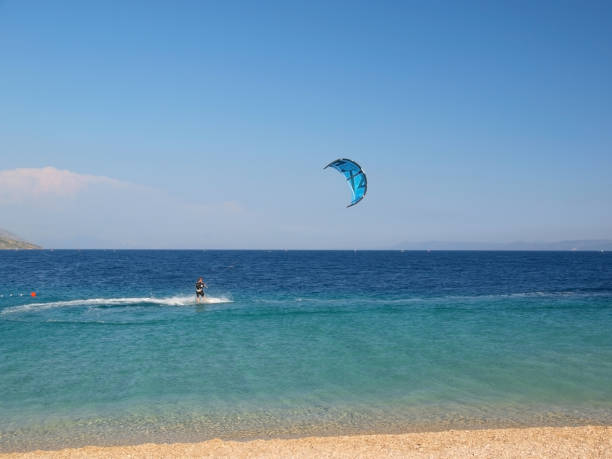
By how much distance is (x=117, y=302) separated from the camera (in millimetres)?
36219

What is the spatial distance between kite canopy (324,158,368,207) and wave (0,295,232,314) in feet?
62.2

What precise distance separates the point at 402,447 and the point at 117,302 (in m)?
30.1

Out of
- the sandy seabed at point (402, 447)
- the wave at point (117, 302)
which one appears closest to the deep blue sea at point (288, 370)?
the wave at point (117, 302)

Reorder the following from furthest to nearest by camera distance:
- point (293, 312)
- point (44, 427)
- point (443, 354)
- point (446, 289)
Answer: point (446, 289) → point (293, 312) → point (443, 354) → point (44, 427)

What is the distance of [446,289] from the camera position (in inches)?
1885

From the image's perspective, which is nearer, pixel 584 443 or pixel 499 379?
pixel 584 443

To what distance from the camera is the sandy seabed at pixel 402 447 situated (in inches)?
419

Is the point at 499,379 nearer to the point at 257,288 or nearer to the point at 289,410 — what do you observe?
the point at 289,410

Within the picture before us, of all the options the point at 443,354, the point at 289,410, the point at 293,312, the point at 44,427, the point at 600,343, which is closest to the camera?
the point at 44,427

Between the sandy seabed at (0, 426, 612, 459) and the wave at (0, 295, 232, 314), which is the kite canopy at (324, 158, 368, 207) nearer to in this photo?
the sandy seabed at (0, 426, 612, 459)

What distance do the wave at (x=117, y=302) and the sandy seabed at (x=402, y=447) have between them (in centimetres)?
2484

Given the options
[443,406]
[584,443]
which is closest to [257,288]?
[443,406]

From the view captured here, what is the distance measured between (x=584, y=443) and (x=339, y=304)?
25234mm

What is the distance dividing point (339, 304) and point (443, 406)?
21.9 m
